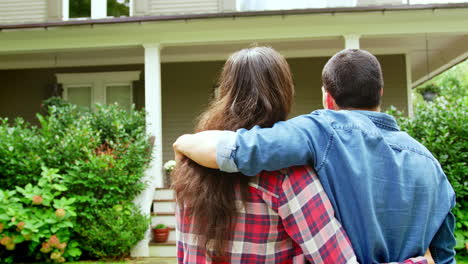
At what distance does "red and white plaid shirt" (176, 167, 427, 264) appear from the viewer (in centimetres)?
115

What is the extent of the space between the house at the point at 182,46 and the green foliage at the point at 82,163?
498 millimetres

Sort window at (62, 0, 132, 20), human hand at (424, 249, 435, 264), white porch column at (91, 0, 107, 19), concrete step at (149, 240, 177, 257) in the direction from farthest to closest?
window at (62, 0, 132, 20)
white porch column at (91, 0, 107, 19)
concrete step at (149, 240, 177, 257)
human hand at (424, 249, 435, 264)

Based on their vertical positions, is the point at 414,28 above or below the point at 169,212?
above

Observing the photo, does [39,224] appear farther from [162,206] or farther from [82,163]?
[162,206]

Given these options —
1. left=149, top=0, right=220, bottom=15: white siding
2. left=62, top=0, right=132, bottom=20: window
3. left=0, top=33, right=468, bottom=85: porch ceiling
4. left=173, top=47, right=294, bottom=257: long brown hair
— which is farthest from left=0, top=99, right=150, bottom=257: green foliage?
left=173, top=47, right=294, bottom=257: long brown hair

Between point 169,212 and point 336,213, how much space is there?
5.81 m

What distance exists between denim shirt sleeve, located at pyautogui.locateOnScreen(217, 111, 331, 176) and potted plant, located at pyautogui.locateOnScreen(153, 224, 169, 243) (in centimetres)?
529

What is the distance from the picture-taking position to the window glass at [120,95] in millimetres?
9766

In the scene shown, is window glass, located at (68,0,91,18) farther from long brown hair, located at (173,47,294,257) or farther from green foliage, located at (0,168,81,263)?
long brown hair, located at (173,47,294,257)

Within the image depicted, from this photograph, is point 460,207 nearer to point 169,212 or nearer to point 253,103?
point 169,212

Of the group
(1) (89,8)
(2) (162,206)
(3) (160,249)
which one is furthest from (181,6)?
(3) (160,249)

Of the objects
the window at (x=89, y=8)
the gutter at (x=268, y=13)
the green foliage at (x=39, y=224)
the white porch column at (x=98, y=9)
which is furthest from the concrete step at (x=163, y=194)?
the window at (x=89, y=8)

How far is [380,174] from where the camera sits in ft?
3.96

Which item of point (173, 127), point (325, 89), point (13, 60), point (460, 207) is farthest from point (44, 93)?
point (325, 89)
